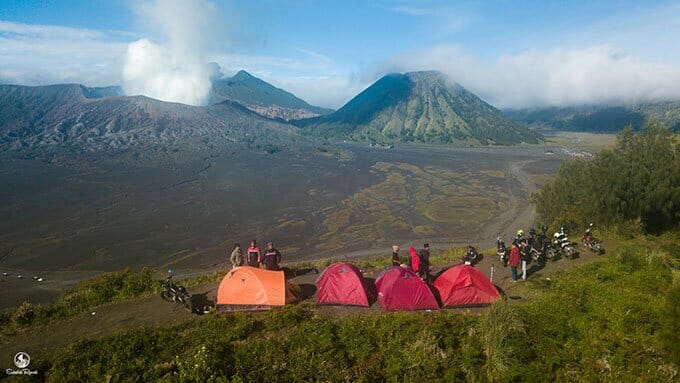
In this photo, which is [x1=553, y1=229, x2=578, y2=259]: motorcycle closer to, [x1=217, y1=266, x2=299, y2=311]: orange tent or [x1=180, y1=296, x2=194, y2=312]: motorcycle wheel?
[x1=217, y1=266, x2=299, y2=311]: orange tent

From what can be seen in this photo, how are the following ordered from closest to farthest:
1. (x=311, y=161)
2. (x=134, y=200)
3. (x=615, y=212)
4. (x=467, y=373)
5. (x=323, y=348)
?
(x=467, y=373), (x=323, y=348), (x=615, y=212), (x=134, y=200), (x=311, y=161)

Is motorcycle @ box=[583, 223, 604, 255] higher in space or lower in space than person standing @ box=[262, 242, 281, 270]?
lower

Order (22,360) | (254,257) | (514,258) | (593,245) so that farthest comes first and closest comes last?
1. (593,245)
2. (254,257)
3. (514,258)
4. (22,360)

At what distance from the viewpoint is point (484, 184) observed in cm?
6181

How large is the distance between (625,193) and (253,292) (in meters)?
22.8

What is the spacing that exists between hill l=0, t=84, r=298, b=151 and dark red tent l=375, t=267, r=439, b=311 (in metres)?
105

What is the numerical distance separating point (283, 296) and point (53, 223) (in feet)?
119

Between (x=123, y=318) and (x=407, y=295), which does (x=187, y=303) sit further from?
(x=407, y=295)

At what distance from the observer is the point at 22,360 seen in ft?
32.5

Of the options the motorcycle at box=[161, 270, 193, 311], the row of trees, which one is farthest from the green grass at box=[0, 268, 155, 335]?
the row of trees

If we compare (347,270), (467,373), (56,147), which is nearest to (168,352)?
(347,270)

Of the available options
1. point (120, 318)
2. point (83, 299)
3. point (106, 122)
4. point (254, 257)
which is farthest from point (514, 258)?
point (106, 122)

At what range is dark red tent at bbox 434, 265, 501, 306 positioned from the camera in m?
13.0

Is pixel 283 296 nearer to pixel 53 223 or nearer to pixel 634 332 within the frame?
pixel 634 332
